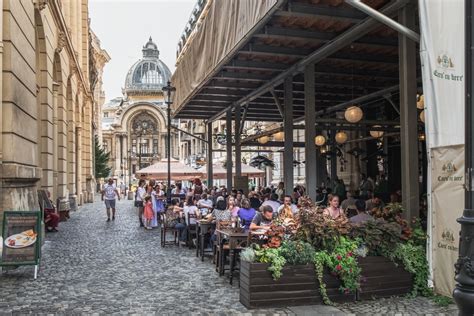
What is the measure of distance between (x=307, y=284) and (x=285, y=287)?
0.33 metres

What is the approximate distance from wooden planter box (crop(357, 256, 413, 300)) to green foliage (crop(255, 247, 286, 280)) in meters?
1.18

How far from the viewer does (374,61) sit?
12.2m

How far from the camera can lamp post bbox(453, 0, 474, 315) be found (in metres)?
3.93

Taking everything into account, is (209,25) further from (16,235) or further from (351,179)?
(351,179)

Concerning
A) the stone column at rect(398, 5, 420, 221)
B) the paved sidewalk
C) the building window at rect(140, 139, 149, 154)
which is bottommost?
the paved sidewalk

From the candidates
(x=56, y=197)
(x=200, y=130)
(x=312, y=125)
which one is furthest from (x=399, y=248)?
(x=200, y=130)

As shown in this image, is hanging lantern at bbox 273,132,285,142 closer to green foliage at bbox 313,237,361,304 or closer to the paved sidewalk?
the paved sidewalk

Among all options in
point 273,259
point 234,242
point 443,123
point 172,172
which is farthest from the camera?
point 172,172

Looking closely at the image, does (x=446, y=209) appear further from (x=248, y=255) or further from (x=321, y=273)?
(x=248, y=255)

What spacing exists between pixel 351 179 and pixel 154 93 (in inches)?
3766

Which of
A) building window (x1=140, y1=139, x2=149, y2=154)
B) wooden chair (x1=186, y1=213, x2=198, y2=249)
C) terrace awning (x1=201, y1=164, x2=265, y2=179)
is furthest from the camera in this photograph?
building window (x1=140, y1=139, x2=149, y2=154)

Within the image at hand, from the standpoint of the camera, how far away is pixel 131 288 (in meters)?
8.00

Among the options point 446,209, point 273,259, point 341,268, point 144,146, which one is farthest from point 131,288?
point 144,146

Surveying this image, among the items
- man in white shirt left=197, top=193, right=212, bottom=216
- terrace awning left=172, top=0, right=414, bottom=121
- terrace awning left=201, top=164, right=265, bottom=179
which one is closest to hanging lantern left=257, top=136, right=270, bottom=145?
terrace awning left=172, top=0, right=414, bottom=121
